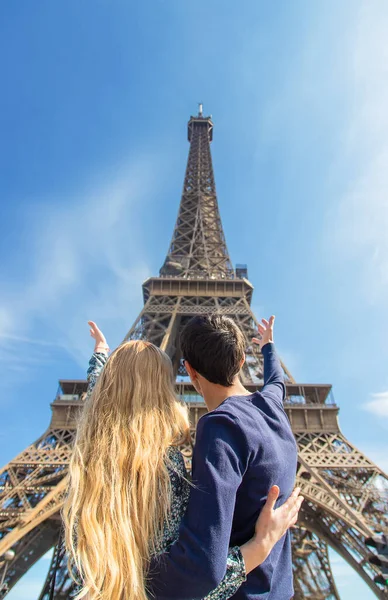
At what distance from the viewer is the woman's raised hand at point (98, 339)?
2532mm

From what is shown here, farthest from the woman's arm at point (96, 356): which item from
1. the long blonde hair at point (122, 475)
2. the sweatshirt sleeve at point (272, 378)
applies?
the sweatshirt sleeve at point (272, 378)

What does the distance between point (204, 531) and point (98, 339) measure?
167cm

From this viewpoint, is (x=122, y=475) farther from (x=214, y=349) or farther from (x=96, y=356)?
(x=96, y=356)

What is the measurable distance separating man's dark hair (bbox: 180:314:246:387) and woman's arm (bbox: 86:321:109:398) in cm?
65

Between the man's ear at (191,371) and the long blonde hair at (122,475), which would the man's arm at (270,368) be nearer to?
the man's ear at (191,371)

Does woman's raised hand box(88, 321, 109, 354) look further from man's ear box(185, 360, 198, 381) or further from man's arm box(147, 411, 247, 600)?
man's arm box(147, 411, 247, 600)

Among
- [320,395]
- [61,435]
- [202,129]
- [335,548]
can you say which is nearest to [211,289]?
[320,395]

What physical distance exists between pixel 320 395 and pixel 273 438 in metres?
17.0

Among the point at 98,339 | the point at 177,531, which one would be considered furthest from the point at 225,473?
the point at 98,339

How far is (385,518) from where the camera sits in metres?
12.1

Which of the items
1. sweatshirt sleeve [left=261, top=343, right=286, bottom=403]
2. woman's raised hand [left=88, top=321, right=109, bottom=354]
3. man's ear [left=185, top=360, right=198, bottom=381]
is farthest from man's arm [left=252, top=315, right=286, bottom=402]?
woman's raised hand [left=88, top=321, right=109, bottom=354]

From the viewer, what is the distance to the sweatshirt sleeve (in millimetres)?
1880

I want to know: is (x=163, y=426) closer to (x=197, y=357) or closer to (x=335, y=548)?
(x=197, y=357)

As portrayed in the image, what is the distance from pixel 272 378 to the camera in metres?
2.18
